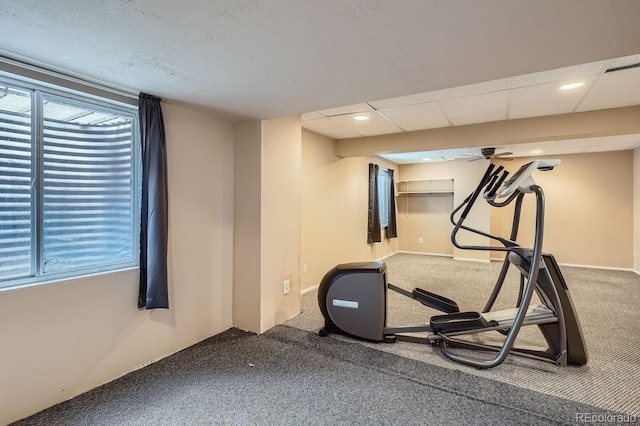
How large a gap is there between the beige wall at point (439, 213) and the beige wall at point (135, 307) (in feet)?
17.9

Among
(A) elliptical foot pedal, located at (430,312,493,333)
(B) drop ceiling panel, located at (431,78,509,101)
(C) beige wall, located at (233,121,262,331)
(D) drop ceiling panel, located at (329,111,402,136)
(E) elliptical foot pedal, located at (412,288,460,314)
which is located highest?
(D) drop ceiling panel, located at (329,111,402,136)

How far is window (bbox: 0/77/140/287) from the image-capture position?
170 centimetres

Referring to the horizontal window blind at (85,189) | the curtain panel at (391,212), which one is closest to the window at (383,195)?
the curtain panel at (391,212)

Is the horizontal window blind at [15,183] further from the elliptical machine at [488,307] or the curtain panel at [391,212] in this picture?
the curtain panel at [391,212]

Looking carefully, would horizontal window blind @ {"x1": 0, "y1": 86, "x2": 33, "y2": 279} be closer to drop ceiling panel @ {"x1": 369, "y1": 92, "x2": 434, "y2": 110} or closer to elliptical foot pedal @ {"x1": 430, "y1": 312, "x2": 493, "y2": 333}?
drop ceiling panel @ {"x1": 369, "y1": 92, "x2": 434, "y2": 110}

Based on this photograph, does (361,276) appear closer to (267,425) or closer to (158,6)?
(267,425)

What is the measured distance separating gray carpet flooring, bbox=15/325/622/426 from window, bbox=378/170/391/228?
420cm

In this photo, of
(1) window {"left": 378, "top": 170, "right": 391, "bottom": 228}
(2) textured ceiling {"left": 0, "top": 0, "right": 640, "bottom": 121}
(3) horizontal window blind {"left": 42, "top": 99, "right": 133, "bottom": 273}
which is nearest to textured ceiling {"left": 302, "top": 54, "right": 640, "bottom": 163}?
(2) textured ceiling {"left": 0, "top": 0, "right": 640, "bottom": 121}

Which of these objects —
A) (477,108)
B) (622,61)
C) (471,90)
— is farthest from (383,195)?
(622,61)

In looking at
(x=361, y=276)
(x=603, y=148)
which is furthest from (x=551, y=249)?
(x=361, y=276)

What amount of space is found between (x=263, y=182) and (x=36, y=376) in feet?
6.52

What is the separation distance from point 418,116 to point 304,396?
3018mm

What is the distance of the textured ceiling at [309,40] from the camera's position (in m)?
1.22

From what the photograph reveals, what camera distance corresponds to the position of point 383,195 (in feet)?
21.6
